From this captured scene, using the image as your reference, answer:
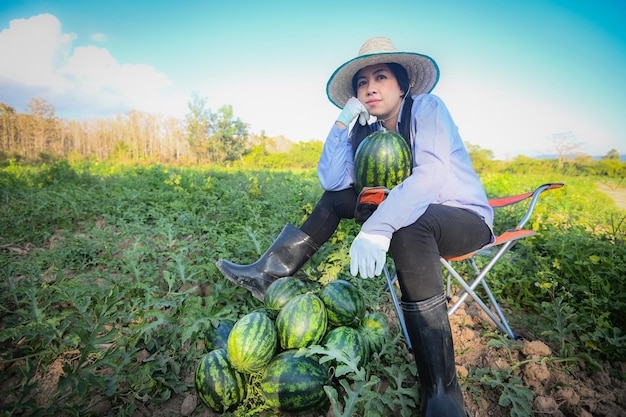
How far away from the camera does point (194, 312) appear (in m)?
1.87

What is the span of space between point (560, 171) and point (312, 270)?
1367 cm

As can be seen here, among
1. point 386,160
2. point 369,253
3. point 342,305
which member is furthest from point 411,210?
point 342,305

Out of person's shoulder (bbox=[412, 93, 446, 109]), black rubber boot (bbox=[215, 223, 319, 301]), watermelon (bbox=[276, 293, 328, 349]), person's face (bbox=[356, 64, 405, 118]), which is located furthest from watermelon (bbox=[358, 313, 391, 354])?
person's face (bbox=[356, 64, 405, 118])

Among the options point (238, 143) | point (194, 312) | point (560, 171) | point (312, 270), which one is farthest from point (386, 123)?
point (238, 143)

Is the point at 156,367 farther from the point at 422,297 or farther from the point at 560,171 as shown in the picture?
the point at 560,171

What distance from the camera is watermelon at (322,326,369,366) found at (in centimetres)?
161

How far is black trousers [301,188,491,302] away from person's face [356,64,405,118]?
0.96 metres

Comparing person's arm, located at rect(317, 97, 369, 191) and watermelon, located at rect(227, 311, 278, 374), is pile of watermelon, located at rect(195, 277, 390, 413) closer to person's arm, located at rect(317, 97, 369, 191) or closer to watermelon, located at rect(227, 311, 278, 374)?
watermelon, located at rect(227, 311, 278, 374)

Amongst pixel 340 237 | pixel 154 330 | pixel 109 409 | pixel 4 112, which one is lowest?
pixel 109 409

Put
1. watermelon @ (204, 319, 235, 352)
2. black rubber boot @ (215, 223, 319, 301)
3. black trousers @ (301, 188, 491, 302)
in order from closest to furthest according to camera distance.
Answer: black trousers @ (301, 188, 491, 302)
watermelon @ (204, 319, 235, 352)
black rubber boot @ (215, 223, 319, 301)

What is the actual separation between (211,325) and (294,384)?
699 mm

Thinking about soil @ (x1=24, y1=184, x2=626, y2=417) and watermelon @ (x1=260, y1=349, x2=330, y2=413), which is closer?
watermelon @ (x1=260, y1=349, x2=330, y2=413)

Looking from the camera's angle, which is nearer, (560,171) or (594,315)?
(594,315)

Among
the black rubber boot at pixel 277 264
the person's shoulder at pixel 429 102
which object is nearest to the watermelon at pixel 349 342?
the black rubber boot at pixel 277 264
